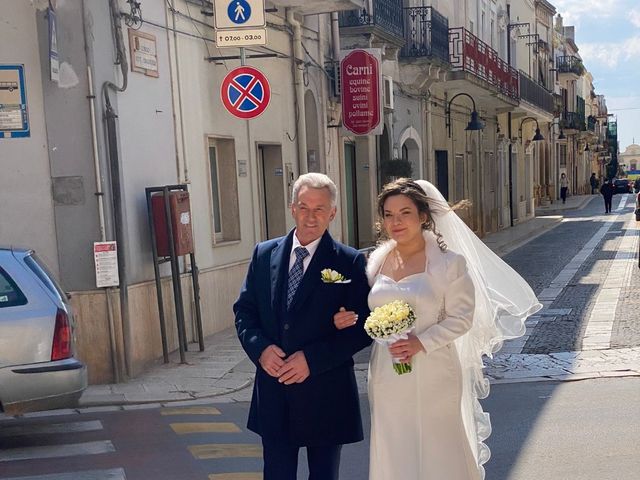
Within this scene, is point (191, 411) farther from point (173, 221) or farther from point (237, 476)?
point (173, 221)

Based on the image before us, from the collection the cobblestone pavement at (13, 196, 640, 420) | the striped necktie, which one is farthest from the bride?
the cobblestone pavement at (13, 196, 640, 420)

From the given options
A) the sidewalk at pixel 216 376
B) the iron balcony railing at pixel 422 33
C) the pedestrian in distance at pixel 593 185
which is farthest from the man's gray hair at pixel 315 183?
the pedestrian in distance at pixel 593 185

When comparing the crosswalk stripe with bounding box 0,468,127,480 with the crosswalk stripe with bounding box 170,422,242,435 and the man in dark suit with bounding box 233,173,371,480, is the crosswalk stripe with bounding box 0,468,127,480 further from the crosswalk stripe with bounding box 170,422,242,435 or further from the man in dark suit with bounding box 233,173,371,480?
the man in dark suit with bounding box 233,173,371,480

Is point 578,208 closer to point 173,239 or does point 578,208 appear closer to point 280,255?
point 173,239

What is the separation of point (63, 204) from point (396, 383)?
227 inches

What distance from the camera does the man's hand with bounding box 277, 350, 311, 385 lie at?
3941 millimetres

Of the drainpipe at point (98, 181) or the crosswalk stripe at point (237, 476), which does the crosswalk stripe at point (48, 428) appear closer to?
the drainpipe at point (98, 181)

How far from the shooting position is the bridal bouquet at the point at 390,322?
12.7ft

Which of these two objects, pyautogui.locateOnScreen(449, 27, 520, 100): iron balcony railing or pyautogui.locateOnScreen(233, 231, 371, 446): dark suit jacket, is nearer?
pyautogui.locateOnScreen(233, 231, 371, 446): dark suit jacket

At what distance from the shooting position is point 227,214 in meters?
12.4

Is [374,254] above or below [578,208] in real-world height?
above

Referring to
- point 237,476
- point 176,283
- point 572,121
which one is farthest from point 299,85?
point 572,121

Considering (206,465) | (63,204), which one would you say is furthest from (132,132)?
(206,465)

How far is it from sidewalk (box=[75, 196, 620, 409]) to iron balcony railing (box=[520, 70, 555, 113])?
24702 mm
